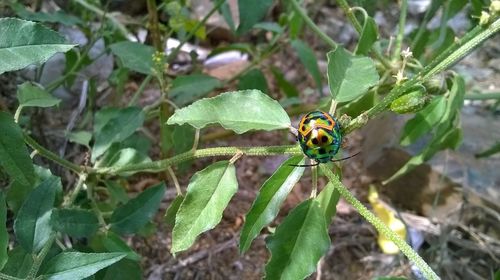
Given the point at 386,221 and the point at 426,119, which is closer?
the point at 426,119

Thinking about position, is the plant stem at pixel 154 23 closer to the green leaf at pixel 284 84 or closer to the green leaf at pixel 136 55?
the green leaf at pixel 136 55

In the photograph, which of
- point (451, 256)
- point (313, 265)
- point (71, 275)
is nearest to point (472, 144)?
point (451, 256)

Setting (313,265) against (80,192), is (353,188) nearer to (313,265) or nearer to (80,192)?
(80,192)

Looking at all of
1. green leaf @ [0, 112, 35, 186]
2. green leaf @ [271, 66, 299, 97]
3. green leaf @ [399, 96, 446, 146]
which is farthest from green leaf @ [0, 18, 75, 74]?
green leaf @ [271, 66, 299, 97]

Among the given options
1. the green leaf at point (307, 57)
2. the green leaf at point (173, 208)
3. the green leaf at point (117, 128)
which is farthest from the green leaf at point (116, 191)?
the green leaf at point (307, 57)

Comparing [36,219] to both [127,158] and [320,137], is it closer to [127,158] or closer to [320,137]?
[127,158]

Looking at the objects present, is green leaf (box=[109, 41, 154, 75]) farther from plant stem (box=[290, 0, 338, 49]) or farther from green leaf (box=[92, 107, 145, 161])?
plant stem (box=[290, 0, 338, 49])

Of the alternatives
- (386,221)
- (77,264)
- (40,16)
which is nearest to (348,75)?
(77,264)
